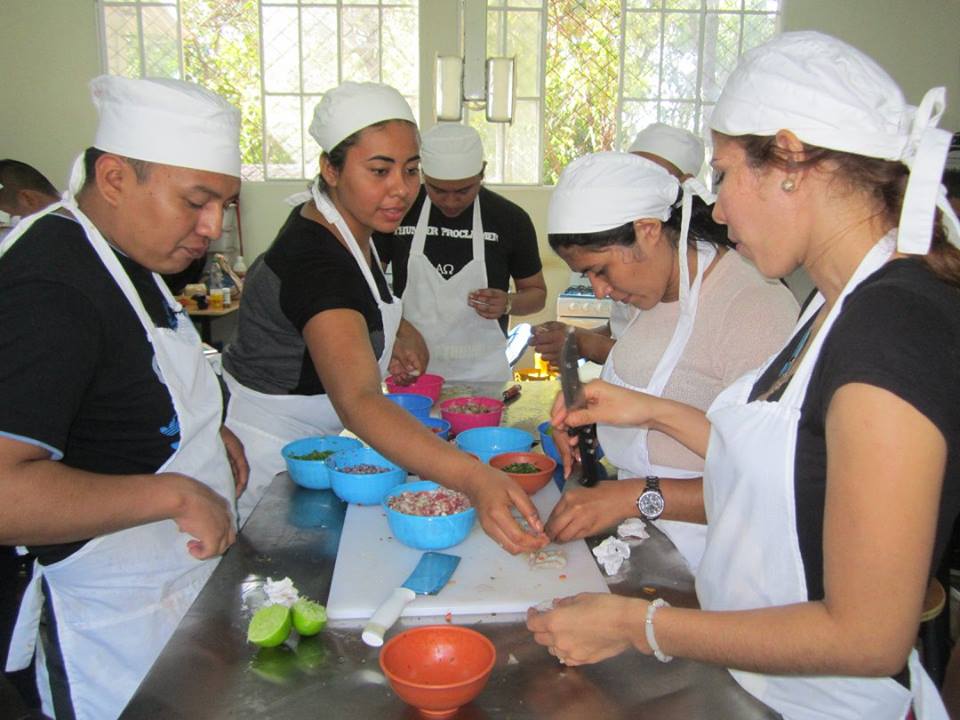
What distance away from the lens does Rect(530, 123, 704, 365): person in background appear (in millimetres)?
2953

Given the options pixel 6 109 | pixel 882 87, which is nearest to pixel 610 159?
pixel 882 87

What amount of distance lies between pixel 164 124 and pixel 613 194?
39.6 inches

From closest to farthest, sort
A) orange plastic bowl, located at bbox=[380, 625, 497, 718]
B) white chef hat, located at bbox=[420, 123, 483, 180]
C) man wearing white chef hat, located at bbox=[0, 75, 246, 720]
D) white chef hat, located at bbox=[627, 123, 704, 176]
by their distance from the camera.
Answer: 1. orange plastic bowl, located at bbox=[380, 625, 497, 718]
2. man wearing white chef hat, located at bbox=[0, 75, 246, 720]
3. white chef hat, located at bbox=[627, 123, 704, 176]
4. white chef hat, located at bbox=[420, 123, 483, 180]

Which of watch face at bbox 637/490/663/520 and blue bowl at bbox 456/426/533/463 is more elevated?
watch face at bbox 637/490/663/520

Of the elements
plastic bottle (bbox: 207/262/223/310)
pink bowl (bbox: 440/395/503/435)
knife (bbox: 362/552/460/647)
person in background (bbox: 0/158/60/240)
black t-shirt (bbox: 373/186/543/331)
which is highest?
person in background (bbox: 0/158/60/240)

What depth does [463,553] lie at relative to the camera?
1.58m

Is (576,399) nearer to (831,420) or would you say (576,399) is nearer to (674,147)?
(831,420)

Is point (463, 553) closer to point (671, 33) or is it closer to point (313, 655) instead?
point (313, 655)

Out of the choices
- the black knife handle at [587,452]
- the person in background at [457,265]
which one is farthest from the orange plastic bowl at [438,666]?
the person in background at [457,265]

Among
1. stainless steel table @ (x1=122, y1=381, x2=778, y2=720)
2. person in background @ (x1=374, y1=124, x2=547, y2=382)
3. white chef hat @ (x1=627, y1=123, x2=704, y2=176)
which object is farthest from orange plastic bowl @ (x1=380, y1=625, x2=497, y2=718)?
white chef hat @ (x1=627, y1=123, x2=704, y2=176)

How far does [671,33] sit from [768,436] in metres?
6.21

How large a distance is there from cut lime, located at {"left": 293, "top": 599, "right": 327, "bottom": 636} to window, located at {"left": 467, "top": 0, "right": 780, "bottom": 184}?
5.79 meters

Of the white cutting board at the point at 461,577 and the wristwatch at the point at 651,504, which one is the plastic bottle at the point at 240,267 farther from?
the wristwatch at the point at 651,504

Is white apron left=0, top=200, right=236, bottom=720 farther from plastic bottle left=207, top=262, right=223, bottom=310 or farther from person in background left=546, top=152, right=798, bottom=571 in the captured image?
plastic bottle left=207, top=262, right=223, bottom=310
